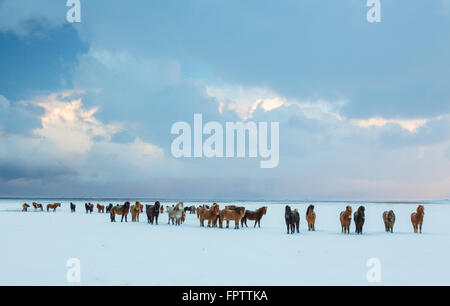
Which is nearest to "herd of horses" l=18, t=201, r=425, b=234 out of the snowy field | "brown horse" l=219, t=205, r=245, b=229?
"brown horse" l=219, t=205, r=245, b=229

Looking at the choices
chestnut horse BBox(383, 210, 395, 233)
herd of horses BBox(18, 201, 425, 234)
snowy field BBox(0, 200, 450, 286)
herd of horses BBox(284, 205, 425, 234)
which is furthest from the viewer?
chestnut horse BBox(383, 210, 395, 233)

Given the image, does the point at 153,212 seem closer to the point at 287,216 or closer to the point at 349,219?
the point at 287,216

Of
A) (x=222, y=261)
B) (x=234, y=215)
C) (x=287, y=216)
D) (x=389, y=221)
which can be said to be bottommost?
(x=222, y=261)

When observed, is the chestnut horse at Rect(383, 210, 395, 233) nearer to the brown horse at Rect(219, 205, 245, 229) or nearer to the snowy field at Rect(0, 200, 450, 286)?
the snowy field at Rect(0, 200, 450, 286)

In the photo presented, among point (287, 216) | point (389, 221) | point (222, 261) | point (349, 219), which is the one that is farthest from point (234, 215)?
point (222, 261)

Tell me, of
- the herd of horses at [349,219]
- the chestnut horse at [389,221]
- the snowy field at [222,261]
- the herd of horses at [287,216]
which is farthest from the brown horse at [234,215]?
the chestnut horse at [389,221]

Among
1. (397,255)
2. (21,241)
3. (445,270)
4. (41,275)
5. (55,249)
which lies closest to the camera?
(41,275)

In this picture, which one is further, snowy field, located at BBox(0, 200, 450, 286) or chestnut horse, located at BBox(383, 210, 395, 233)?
chestnut horse, located at BBox(383, 210, 395, 233)

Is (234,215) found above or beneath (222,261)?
above
